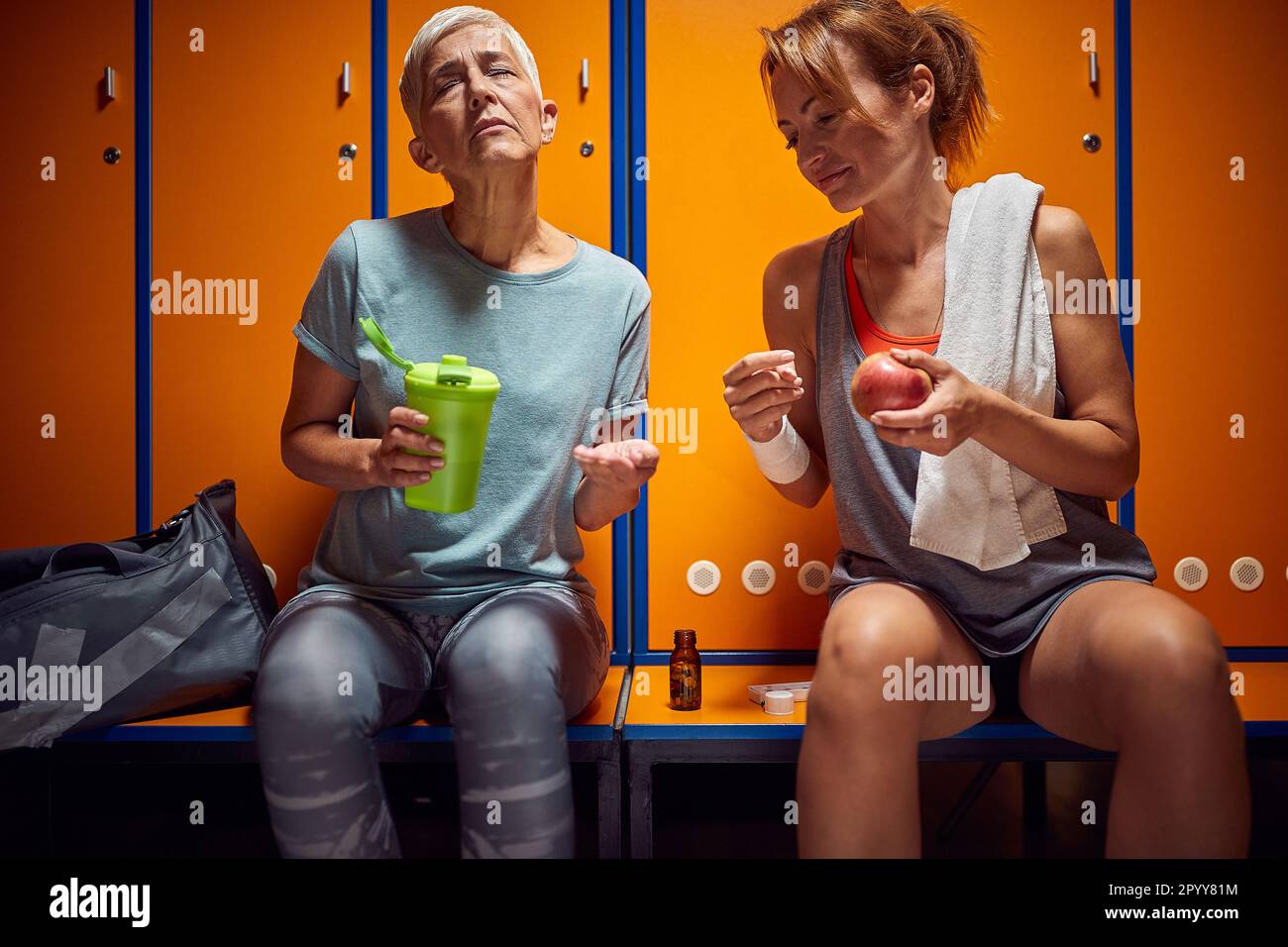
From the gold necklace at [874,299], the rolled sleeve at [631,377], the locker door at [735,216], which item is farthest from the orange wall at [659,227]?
the gold necklace at [874,299]

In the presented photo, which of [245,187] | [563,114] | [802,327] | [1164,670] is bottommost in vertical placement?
[1164,670]

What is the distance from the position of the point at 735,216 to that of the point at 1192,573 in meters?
1.14

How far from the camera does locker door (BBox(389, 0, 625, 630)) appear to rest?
1.85m

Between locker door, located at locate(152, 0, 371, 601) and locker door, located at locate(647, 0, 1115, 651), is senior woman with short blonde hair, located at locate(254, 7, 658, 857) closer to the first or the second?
locker door, located at locate(647, 0, 1115, 651)

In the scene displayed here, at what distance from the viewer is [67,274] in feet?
6.25

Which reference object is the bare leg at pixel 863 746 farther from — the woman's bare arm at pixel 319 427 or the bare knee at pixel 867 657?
the woman's bare arm at pixel 319 427

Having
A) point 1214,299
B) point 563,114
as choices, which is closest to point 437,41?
point 563,114

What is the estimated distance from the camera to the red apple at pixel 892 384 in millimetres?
1203

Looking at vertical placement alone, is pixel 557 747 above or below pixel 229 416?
below

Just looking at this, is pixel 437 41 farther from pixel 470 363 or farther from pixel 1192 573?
pixel 1192 573

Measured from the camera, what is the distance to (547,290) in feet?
4.97
